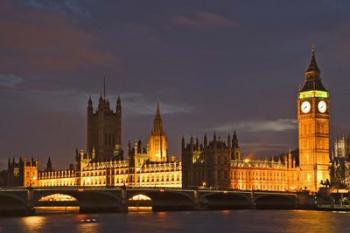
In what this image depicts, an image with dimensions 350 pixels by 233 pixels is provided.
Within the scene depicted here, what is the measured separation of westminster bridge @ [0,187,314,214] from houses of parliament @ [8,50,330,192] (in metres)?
7.96

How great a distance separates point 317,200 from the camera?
112750 millimetres

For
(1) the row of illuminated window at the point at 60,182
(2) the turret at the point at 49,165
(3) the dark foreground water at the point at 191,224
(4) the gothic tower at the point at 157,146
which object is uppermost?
(4) the gothic tower at the point at 157,146

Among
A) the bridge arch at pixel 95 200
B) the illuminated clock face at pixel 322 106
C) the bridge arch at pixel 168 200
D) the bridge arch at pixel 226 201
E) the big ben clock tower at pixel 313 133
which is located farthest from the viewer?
the illuminated clock face at pixel 322 106

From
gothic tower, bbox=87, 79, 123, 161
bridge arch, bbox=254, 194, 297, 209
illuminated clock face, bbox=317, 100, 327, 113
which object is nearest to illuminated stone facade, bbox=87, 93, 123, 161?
gothic tower, bbox=87, 79, 123, 161

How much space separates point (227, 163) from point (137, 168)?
20.7 m

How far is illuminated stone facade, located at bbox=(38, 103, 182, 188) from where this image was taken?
12912cm

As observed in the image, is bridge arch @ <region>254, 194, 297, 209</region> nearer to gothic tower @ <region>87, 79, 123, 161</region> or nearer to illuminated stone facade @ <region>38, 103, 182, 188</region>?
illuminated stone facade @ <region>38, 103, 182, 188</region>

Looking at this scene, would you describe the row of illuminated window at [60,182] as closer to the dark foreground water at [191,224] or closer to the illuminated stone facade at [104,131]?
the illuminated stone facade at [104,131]

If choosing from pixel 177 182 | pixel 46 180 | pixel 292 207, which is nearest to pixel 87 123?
pixel 46 180

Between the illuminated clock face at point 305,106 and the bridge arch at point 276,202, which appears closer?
the bridge arch at point 276,202

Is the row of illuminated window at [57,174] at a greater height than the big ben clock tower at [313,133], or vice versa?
the big ben clock tower at [313,133]

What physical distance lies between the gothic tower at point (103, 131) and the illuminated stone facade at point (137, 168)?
104 inches

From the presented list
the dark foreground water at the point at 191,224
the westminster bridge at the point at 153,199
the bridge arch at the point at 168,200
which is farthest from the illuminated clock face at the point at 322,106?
the dark foreground water at the point at 191,224

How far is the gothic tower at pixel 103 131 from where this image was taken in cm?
15488
